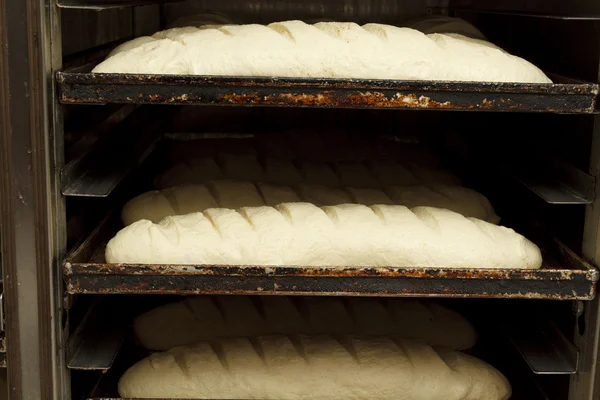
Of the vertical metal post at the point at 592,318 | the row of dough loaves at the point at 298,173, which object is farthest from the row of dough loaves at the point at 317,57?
the row of dough loaves at the point at 298,173

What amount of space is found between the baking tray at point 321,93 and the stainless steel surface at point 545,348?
59 cm

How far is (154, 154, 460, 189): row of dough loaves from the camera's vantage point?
2.21 meters

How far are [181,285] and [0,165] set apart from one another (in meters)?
0.45

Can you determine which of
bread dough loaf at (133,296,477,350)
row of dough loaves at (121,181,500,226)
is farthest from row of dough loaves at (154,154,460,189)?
bread dough loaf at (133,296,477,350)

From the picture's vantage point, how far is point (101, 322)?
1.92 m

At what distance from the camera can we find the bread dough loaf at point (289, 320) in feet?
6.62

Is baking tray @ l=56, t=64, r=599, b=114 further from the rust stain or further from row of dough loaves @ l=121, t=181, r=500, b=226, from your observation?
row of dough loaves @ l=121, t=181, r=500, b=226

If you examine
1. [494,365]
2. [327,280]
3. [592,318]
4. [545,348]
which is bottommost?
[494,365]

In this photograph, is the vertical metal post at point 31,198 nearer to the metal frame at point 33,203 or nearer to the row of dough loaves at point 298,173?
the metal frame at point 33,203

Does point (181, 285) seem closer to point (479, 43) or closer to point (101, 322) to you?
point (101, 322)

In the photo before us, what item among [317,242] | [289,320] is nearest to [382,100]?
[317,242]

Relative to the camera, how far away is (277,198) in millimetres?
1973

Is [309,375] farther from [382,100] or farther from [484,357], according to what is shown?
[382,100]

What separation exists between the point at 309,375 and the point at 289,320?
29cm
